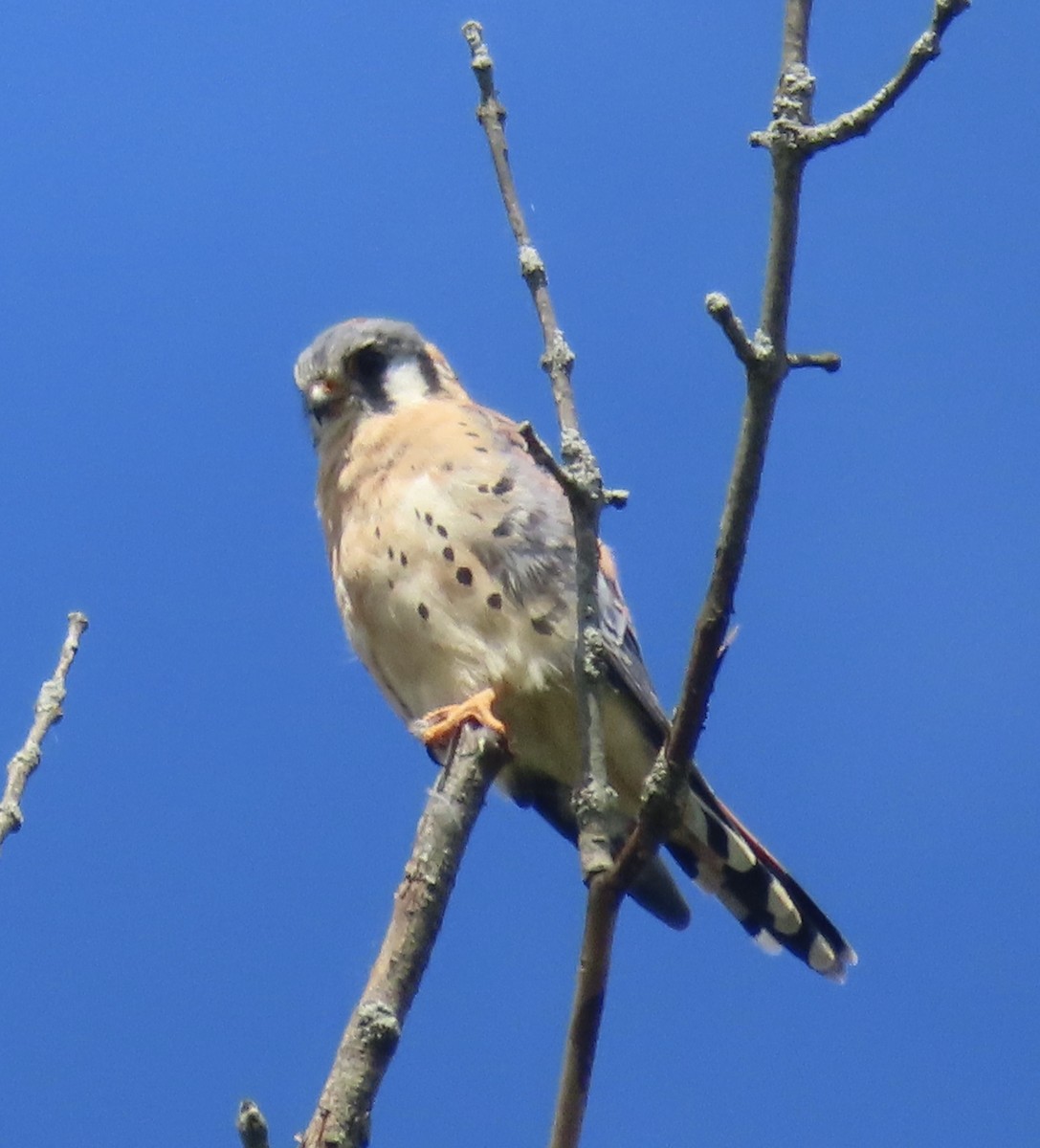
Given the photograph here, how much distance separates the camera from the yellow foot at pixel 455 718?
9.17 ft

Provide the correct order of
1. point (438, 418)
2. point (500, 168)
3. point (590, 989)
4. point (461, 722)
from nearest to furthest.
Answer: point (590, 989) < point (500, 168) < point (461, 722) < point (438, 418)

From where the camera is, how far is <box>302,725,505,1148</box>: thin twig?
1487mm

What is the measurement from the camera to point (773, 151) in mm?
1493

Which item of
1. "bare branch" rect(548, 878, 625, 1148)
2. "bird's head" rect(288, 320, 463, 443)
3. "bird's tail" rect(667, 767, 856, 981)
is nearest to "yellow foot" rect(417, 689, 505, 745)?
"bird's tail" rect(667, 767, 856, 981)

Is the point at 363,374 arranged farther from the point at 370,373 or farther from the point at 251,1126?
the point at 251,1126

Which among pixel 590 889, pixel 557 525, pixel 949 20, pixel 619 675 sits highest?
pixel 557 525

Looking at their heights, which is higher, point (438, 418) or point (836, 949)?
point (438, 418)

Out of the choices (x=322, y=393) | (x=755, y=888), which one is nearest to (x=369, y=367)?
(x=322, y=393)

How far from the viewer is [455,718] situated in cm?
283

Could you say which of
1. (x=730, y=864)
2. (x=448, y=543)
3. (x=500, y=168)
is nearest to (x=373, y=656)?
(x=448, y=543)

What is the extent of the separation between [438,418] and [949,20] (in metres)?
1.85

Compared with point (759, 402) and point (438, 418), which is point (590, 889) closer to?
point (759, 402)

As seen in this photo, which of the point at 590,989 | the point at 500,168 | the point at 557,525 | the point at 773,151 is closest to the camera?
the point at 773,151

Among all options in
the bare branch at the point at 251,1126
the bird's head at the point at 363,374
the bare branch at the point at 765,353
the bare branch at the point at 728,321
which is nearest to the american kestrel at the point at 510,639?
the bird's head at the point at 363,374
